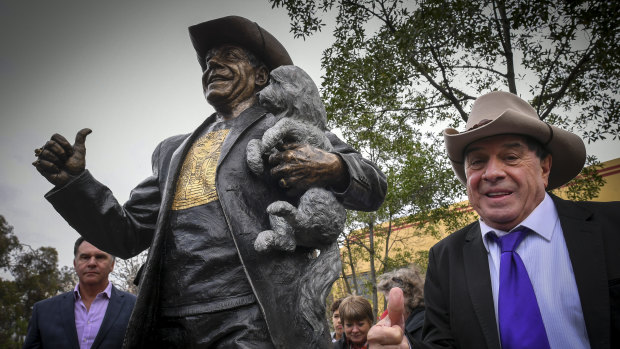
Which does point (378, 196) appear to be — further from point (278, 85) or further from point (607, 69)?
point (607, 69)

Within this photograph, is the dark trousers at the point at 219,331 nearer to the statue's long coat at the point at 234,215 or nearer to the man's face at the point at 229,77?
the statue's long coat at the point at 234,215

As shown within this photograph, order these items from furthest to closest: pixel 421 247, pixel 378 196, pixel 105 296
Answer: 1. pixel 421 247
2. pixel 105 296
3. pixel 378 196

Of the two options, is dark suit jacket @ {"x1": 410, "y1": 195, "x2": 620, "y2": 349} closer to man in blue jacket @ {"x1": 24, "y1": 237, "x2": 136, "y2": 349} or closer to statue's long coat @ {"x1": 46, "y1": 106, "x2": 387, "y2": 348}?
statue's long coat @ {"x1": 46, "y1": 106, "x2": 387, "y2": 348}

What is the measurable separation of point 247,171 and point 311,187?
373 millimetres

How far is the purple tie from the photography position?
172 centimetres

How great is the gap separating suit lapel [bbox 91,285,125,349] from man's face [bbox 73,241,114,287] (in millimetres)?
167

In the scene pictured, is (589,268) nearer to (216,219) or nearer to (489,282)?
(489,282)

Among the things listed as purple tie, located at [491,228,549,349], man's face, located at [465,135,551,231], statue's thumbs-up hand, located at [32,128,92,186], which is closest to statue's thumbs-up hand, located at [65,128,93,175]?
statue's thumbs-up hand, located at [32,128,92,186]

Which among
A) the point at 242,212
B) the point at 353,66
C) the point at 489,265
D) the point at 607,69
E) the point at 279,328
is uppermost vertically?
the point at 353,66

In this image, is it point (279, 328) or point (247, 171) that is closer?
point (279, 328)

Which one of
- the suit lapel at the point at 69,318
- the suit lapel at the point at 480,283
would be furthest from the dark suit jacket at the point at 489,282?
the suit lapel at the point at 69,318

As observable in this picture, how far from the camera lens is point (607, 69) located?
6480 mm

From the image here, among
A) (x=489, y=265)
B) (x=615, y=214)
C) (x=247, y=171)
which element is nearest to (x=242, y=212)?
(x=247, y=171)

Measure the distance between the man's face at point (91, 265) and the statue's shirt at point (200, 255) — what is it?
6.82 ft
